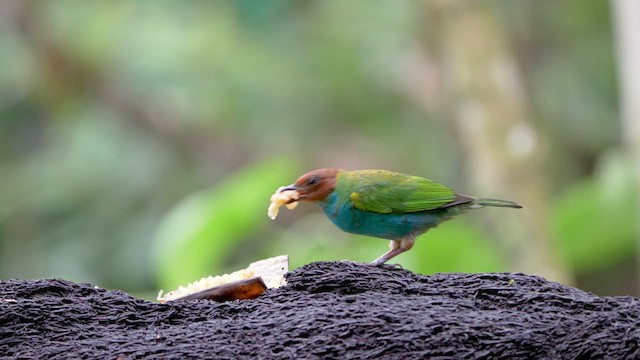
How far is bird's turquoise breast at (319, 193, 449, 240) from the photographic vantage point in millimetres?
3609

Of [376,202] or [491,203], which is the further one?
[491,203]

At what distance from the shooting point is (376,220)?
362 centimetres

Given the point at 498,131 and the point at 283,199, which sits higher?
the point at 498,131

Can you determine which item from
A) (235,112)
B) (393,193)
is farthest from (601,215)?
(235,112)

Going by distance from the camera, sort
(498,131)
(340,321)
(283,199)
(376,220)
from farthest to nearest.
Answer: (498,131)
(376,220)
(283,199)
(340,321)

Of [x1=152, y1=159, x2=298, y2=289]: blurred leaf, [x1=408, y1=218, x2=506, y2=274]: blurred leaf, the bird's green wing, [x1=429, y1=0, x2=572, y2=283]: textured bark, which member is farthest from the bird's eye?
[x1=429, y1=0, x2=572, y2=283]: textured bark

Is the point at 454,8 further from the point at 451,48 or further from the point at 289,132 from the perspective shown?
the point at 289,132

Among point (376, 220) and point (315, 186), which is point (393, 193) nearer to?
point (376, 220)

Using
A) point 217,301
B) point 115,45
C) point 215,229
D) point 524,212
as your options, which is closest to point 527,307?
point 217,301

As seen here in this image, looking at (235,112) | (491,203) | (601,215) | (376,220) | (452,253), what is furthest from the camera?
(235,112)

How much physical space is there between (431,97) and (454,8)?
310 cm

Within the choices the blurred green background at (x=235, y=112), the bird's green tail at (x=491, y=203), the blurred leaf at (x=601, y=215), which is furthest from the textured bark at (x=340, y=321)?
the blurred green background at (x=235, y=112)

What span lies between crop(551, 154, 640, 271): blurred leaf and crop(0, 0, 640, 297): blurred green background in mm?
158

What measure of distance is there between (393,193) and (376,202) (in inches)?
4.0
